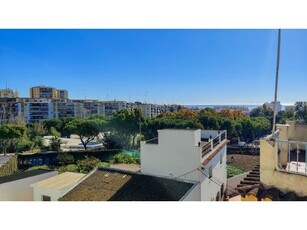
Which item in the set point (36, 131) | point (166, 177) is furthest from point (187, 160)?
point (36, 131)

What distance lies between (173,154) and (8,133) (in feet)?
32.5

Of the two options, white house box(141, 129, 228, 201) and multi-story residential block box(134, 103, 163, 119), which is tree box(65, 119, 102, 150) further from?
multi-story residential block box(134, 103, 163, 119)

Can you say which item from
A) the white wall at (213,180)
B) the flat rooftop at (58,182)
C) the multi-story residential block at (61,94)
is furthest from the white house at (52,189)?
the multi-story residential block at (61,94)

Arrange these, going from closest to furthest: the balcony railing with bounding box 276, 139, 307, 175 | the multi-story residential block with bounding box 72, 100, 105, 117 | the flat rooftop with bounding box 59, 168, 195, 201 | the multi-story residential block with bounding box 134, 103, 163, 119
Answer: the balcony railing with bounding box 276, 139, 307, 175 → the flat rooftop with bounding box 59, 168, 195, 201 → the multi-story residential block with bounding box 134, 103, 163, 119 → the multi-story residential block with bounding box 72, 100, 105, 117

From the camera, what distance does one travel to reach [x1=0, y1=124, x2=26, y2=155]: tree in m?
11.3

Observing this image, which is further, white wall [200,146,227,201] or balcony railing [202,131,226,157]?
balcony railing [202,131,226,157]

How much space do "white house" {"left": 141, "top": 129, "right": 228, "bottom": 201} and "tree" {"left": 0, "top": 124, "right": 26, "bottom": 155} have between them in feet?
30.2

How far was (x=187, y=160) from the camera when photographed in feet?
13.2

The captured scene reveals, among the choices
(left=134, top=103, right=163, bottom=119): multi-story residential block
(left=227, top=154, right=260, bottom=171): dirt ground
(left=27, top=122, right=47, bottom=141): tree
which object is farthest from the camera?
(left=134, top=103, right=163, bottom=119): multi-story residential block

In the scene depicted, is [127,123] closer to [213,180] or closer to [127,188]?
[213,180]

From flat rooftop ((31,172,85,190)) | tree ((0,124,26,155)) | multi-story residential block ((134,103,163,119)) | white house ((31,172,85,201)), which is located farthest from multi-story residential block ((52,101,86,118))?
white house ((31,172,85,201))
